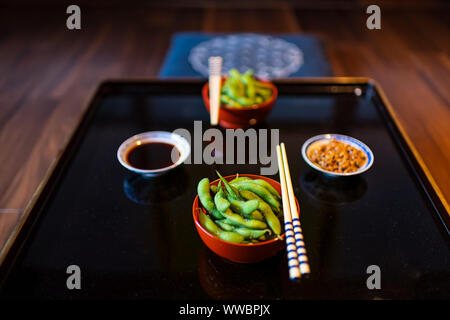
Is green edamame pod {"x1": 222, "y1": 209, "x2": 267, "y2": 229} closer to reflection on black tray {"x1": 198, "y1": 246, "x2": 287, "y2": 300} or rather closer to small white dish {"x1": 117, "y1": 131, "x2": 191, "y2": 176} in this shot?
reflection on black tray {"x1": 198, "y1": 246, "x2": 287, "y2": 300}

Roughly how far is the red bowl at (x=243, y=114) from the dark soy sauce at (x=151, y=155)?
0.56 feet

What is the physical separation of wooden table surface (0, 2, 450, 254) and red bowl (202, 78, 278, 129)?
48 cm

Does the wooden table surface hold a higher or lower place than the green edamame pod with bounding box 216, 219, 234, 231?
lower


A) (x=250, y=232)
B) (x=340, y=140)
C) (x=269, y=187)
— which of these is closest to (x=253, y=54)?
(x=340, y=140)

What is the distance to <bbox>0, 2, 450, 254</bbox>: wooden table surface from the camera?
1557 millimetres

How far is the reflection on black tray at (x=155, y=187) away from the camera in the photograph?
91cm

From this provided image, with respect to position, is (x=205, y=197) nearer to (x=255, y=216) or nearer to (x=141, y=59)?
(x=255, y=216)

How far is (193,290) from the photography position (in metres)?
0.71

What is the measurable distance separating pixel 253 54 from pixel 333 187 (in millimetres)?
1314

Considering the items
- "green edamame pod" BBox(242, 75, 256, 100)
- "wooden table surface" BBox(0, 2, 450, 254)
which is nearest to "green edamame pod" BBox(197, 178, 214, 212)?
"green edamame pod" BBox(242, 75, 256, 100)

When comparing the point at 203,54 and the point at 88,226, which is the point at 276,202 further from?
the point at 203,54

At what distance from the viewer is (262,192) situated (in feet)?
2.46

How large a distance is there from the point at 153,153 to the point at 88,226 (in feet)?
0.86

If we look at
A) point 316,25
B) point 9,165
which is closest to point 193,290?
point 9,165
